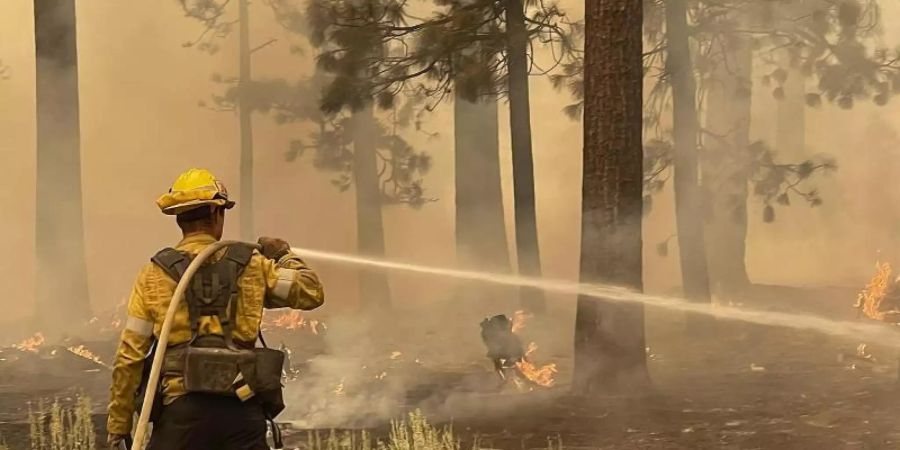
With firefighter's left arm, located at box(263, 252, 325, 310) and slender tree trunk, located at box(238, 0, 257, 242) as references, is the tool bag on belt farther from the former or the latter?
slender tree trunk, located at box(238, 0, 257, 242)

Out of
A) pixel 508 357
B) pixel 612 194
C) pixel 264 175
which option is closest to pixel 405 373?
pixel 508 357

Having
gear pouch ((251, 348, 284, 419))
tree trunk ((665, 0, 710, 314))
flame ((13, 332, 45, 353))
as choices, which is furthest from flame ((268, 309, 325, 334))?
gear pouch ((251, 348, 284, 419))

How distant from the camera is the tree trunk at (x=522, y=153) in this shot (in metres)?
7.11

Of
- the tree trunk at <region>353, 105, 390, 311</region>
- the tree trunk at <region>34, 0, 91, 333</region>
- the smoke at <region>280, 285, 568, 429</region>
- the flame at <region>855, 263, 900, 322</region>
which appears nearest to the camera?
the smoke at <region>280, 285, 568, 429</region>

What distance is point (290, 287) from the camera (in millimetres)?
2906

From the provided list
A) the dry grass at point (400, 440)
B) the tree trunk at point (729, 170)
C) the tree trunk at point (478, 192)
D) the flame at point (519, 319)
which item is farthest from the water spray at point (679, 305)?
the dry grass at point (400, 440)

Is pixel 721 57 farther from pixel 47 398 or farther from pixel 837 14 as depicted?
pixel 47 398

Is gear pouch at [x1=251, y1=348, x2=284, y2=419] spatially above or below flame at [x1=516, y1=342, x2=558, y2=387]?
above

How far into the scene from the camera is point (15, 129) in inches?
318

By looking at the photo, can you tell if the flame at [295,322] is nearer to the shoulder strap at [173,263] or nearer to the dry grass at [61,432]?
the dry grass at [61,432]

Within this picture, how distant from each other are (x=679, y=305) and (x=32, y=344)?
5.98 metres

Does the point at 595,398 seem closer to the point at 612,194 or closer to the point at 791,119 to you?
the point at 612,194

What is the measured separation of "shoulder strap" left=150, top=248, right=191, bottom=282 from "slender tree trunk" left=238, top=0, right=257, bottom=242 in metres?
4.99

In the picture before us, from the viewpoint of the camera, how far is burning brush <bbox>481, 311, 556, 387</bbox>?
6.05m
